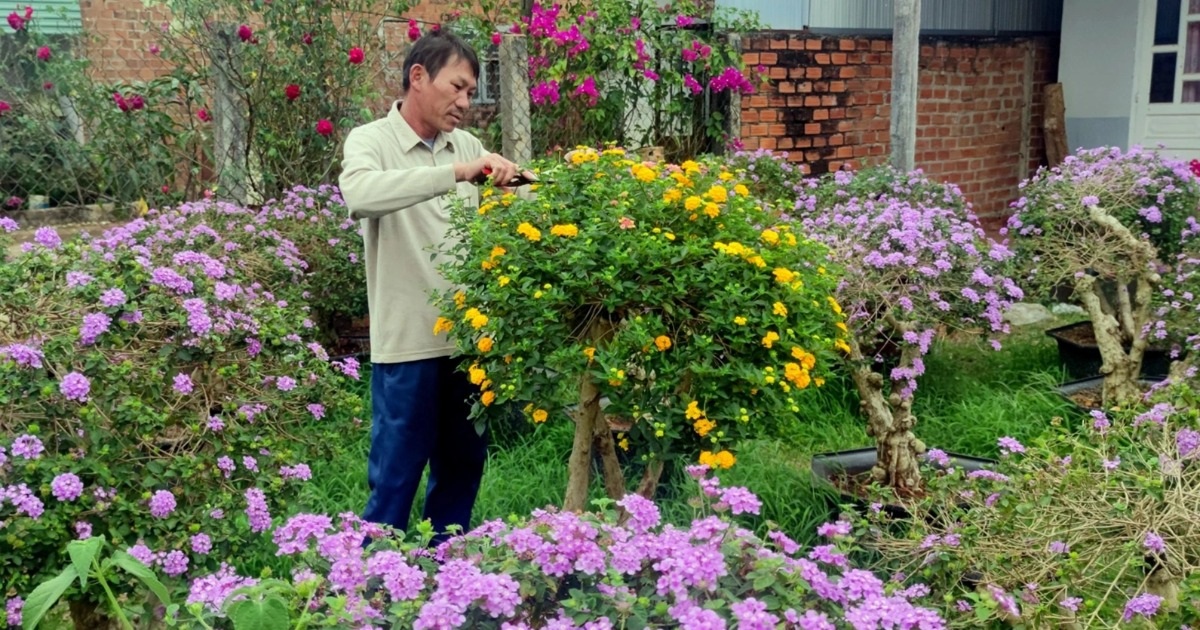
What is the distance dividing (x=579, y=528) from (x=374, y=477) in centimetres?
174

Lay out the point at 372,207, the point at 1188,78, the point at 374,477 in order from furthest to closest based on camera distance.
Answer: the point at 1188,78 → the point at 374,477 → the point at 372,207

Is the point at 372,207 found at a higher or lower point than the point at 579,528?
higher

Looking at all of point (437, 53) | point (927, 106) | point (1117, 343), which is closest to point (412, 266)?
point (437, 53)

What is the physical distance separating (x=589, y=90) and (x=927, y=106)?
11.3 feet

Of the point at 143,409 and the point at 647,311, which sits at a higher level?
the point at 647,311

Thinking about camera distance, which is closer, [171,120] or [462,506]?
[462,506]

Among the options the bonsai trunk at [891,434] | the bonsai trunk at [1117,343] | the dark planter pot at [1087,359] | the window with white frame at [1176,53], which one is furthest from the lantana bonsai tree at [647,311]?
the window with white frame at [1176,53]

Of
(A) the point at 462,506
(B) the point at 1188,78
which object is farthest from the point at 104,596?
(B) the point at 1188,78

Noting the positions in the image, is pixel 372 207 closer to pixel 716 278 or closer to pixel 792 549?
pixel 716 278

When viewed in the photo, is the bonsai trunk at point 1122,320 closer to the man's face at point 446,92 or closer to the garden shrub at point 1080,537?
the garden shrub at point 1080,537

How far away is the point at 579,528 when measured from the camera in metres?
1.82

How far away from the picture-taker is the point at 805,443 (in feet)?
15.6

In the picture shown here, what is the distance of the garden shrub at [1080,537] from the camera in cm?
240

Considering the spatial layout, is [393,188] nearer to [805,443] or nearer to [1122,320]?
[805,443]
